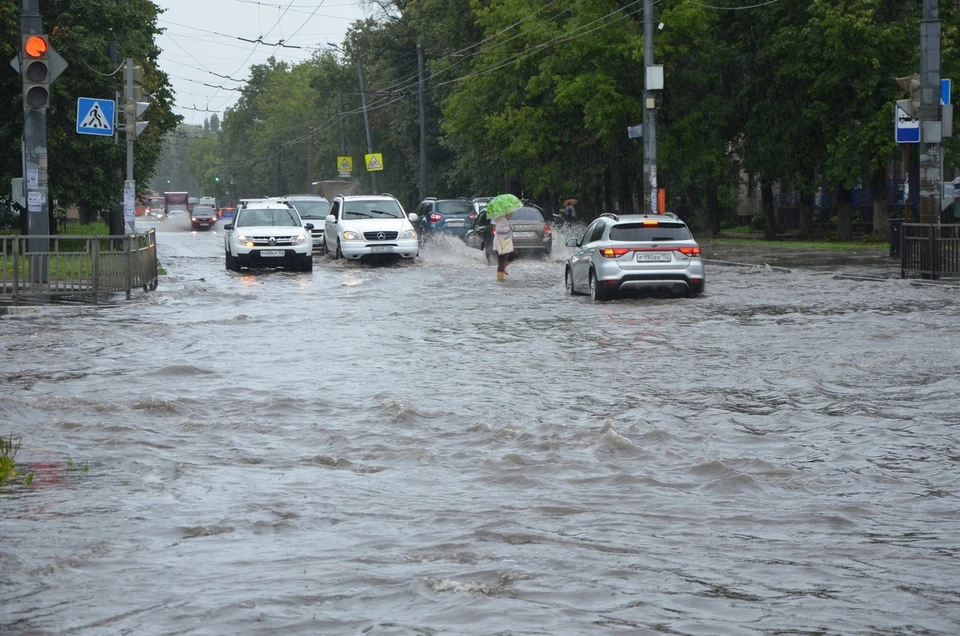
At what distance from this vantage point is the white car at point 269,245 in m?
31.5

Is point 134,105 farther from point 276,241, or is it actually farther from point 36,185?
point 276,241

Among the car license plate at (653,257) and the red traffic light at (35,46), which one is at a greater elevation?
the red traffic light at (35,46)

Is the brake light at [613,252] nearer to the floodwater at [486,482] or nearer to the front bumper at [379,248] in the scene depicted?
the floodwater at [486,482]

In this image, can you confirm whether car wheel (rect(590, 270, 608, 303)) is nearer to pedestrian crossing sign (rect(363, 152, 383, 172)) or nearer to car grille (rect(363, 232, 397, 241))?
car grille (rect(363, 232, 397, 241))

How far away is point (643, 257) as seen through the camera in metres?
21.3

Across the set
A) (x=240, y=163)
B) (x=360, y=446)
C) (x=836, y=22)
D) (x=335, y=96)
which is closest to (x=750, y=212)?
(x=836, y=22)

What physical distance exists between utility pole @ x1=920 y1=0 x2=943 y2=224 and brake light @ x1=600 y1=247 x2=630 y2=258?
5844 mm

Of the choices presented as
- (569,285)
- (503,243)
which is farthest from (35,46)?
(503,243)

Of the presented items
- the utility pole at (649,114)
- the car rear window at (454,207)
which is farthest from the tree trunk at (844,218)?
the car rear window at (454,207)

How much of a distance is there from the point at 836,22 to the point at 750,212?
95.1ft

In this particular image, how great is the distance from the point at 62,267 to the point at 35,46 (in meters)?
4.05

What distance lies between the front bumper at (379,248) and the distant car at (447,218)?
7.94 metres

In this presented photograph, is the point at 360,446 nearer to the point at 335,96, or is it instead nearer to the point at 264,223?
the point at 264,223

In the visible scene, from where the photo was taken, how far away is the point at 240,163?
157 meters
